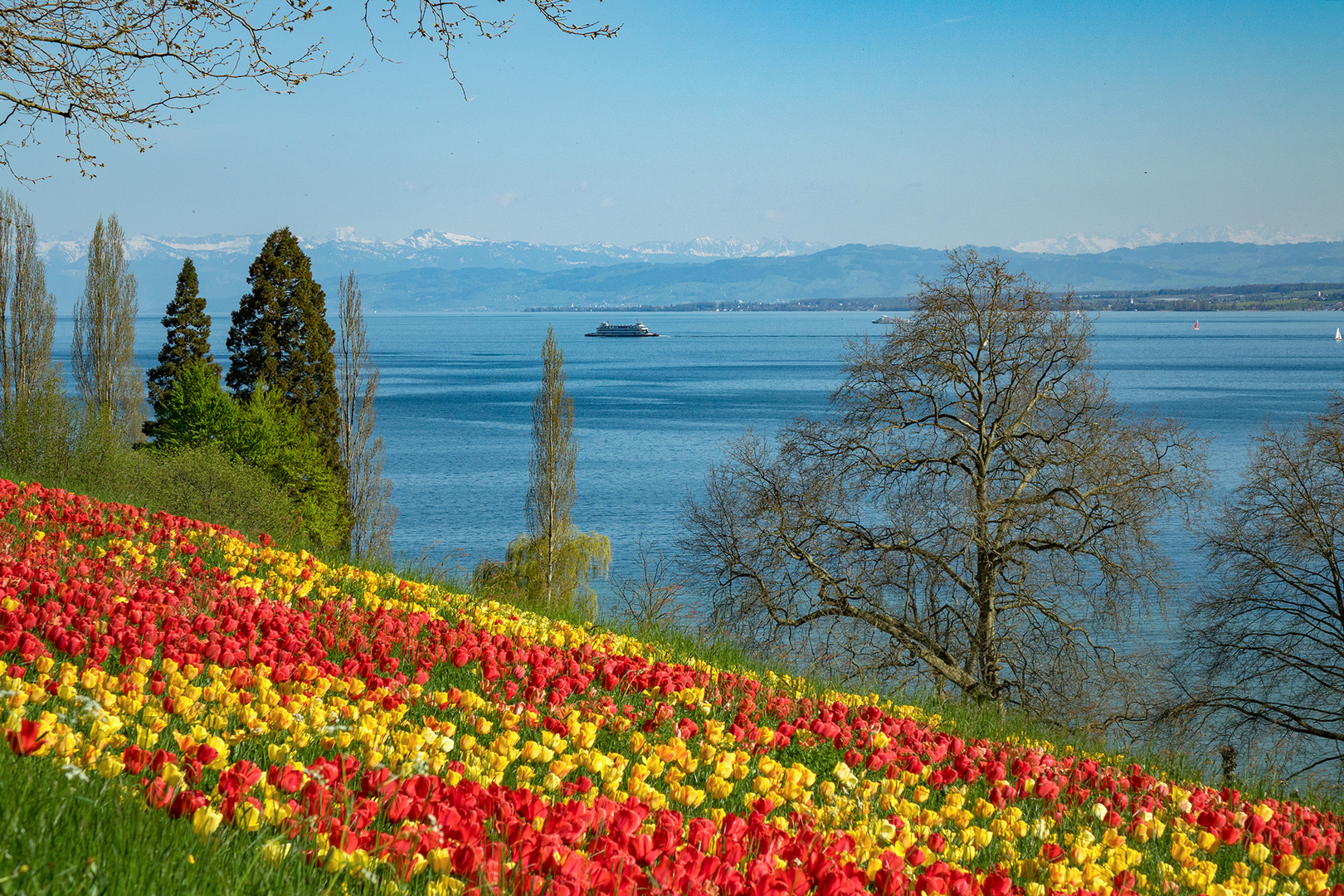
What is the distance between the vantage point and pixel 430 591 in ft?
27.4

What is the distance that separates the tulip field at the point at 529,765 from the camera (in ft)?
8.98

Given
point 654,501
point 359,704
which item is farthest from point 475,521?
point 359,704

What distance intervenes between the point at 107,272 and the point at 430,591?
5270 cm

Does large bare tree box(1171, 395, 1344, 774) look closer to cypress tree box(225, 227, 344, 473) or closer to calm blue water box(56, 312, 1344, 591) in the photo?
calm blue water box(56, 312, 1344, 591)

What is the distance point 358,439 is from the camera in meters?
42.4

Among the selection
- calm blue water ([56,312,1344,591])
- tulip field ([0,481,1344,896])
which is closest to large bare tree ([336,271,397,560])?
calm blue water ([56,312,1344,591])

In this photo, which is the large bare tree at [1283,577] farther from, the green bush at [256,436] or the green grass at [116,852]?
the green bush at [256,436]

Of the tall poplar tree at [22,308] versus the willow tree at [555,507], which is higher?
the tall poplar tree at [22,308]

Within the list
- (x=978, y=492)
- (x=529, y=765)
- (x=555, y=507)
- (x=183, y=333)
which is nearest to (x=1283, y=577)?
(x=978, y=492)

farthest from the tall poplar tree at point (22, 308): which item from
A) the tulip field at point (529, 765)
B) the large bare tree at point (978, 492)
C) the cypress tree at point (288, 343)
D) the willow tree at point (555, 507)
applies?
the tulip field at point (529, 765)

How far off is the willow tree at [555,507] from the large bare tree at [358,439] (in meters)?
7.71

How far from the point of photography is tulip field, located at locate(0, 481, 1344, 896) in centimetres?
274

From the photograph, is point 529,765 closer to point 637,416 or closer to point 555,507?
point 555,507

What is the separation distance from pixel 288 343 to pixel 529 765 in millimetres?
40420
